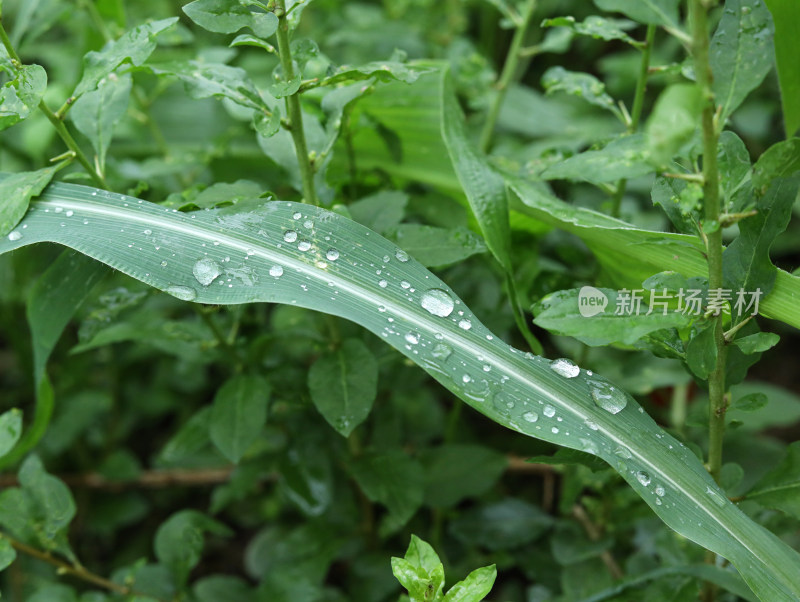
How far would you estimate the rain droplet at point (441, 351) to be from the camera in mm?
656

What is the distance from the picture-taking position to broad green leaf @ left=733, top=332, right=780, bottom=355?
631 mm

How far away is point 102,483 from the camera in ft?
4.47

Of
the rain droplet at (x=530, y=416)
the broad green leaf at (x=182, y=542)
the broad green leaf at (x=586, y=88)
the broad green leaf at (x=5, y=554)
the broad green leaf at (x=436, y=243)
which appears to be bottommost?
the broad green leaf at (x=182, y=542)

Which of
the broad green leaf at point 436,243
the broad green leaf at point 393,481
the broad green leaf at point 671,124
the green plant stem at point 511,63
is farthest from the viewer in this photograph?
the green plant stem at point 511,63

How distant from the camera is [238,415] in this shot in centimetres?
90

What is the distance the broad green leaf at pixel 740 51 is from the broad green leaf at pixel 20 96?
2.21 ft

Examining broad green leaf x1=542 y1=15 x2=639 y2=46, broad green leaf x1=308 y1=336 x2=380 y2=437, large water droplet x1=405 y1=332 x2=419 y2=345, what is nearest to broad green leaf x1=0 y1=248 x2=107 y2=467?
broad green leaf x1=308 y1=336 x2=380 y2=437

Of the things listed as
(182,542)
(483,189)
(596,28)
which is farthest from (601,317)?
(182,542)

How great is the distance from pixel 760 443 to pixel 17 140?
1731mm

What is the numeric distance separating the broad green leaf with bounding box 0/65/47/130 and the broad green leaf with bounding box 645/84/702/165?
0.61 meters

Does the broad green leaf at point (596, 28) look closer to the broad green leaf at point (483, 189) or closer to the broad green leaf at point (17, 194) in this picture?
the broad green leaf at point (483, 189)

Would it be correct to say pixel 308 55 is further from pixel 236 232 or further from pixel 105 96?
pixel 105 96

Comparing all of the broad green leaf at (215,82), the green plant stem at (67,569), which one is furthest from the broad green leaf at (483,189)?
the green plant stem at (67,569)

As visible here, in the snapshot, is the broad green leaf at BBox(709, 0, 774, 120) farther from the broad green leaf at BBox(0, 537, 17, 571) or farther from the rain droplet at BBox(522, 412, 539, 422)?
the broad green leaf at BBox(0, 537, 17, 571)
